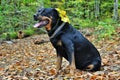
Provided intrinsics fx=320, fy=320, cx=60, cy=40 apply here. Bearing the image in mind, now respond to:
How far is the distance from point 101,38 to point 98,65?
9.03m

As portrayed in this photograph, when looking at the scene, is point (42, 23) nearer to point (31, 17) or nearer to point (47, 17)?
point (47, 17)

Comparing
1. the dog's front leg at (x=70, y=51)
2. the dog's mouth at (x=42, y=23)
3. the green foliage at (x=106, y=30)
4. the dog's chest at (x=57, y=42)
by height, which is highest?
the dog's mouth at (x=42, y=23)

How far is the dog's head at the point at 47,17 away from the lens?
6883mm

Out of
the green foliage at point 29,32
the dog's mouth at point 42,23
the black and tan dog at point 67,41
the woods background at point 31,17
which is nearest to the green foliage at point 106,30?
the woods background at point 31,17

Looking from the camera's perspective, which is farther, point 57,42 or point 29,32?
point 29,32

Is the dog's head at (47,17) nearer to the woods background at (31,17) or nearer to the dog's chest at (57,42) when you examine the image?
the dog's chest at (57,42)

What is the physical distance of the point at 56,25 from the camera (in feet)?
22.9

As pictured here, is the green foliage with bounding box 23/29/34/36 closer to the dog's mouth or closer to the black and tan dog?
the black and tan dog

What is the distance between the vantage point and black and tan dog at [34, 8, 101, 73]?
6922 mm

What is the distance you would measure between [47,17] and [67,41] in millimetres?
676

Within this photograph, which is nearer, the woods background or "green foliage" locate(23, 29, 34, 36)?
the woods background

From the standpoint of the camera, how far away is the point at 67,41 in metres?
6.94

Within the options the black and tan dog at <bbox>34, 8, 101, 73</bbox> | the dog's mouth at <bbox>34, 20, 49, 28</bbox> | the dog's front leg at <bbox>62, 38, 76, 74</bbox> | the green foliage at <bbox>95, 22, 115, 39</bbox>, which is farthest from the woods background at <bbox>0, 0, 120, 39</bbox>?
the dog's mouth at <bbox>34, 20, 49, 28</bbox>

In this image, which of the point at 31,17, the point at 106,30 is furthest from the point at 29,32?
the point at 106,30
